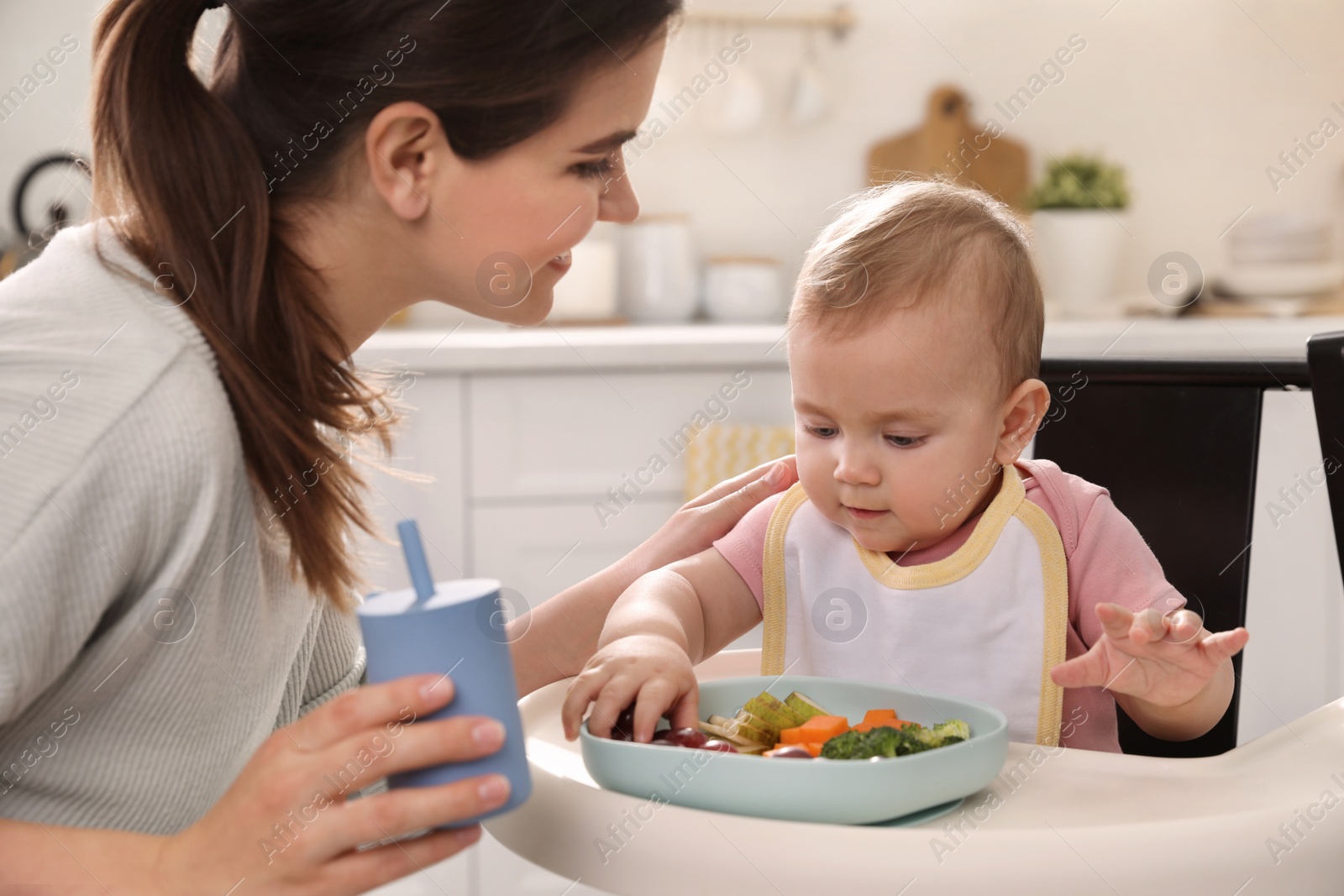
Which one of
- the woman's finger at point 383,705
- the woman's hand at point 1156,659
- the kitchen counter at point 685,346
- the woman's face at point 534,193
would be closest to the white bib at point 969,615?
the woman's hand at point 1156,659

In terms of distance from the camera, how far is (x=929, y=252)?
3.01 feet

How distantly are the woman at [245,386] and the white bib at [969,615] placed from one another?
0.36 metres

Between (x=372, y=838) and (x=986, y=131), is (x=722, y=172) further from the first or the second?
(x=372, y=838)

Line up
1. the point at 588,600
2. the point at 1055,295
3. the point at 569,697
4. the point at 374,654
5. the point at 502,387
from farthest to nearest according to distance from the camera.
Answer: the point at 1055,295 → the point at 502,387 → the point at 588,600 → the point at 569,697 → the point at 374,654

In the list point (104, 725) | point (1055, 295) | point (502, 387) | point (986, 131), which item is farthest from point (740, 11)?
point (104, 725)

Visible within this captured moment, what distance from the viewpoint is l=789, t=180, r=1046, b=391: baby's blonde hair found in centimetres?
91

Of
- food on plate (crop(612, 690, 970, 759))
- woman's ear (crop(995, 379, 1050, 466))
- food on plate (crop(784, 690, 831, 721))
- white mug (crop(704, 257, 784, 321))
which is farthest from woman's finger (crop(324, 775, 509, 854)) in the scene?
white mug (crop(704, 257, 784, 321))

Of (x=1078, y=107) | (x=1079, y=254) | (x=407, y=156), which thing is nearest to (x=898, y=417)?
(x=407, y=156)

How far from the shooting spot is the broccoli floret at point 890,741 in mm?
640

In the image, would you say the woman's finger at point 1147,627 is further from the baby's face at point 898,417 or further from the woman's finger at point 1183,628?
the baby's face at point 898,417

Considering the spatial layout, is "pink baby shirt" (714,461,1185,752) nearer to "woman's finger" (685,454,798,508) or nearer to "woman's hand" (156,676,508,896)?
"woman's finger" (685,454,798,508)

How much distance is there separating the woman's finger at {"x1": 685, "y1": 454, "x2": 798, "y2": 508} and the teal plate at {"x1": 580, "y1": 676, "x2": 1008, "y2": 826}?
1.43 feet

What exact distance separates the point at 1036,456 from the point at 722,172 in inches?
70.1

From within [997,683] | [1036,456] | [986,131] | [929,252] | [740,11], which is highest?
[740,11]
